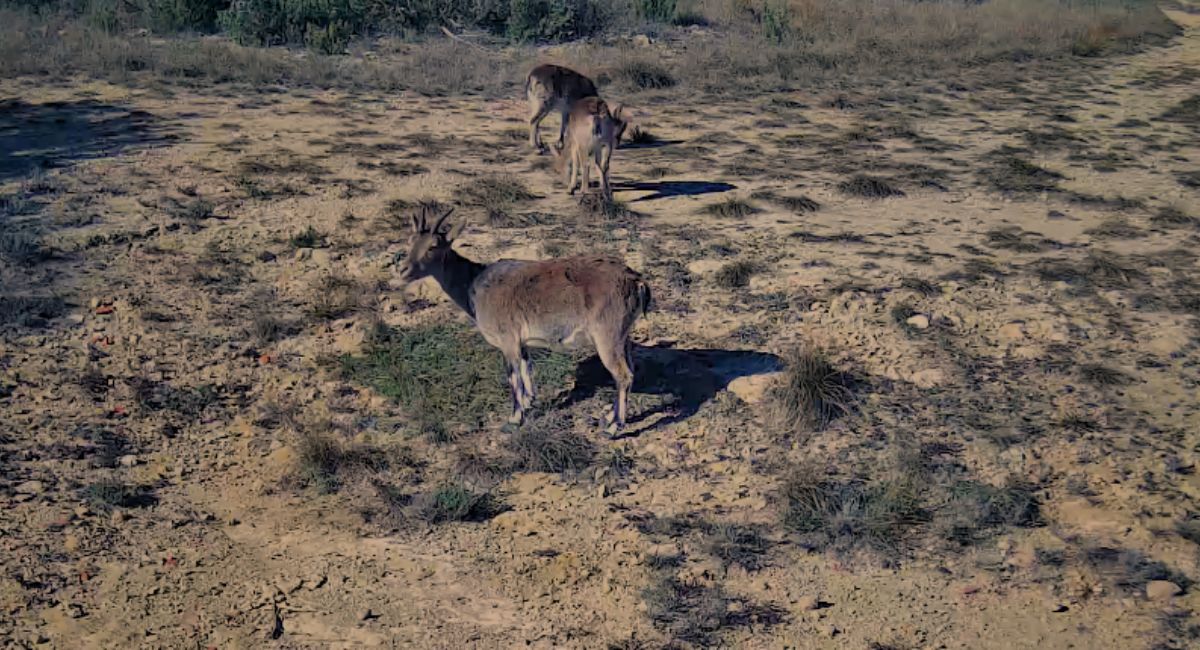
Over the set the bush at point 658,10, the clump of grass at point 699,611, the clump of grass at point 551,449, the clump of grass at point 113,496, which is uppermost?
the bush at point 658,10

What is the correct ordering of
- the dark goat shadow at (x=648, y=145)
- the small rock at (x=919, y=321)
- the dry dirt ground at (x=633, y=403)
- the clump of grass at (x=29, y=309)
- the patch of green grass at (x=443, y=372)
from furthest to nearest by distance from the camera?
1. the dark goat shadow at (x=648, y=145)
2. the small rock at (x=919, y=321)
3. the clump of grass at (x=29, y=309)
4. the patch of green grass at (x=443, y=372)
5. the dry dirt ground at (x=633, y=403)

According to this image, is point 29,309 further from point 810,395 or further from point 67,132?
point 67,132

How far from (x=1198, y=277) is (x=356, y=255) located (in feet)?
28.8

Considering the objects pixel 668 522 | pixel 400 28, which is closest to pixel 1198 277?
pixel 668 522

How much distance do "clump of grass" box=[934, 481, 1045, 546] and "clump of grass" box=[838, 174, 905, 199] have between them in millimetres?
7323

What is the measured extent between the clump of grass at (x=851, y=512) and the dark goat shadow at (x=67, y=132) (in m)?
10.9

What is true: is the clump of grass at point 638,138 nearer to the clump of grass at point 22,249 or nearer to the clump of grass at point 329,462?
the clump of grass at point 22,249

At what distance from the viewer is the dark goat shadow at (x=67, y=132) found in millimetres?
15047

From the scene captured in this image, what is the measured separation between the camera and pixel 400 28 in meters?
24.3

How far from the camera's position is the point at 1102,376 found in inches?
380

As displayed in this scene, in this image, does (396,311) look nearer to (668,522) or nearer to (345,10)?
(668,522)

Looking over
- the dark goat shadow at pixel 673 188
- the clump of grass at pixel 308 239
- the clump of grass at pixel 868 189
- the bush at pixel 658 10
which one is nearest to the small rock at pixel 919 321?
the clump of grass at pixel 868 189

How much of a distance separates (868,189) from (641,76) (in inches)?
292

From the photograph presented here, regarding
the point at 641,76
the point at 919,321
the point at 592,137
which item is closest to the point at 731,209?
the point at 592,137
